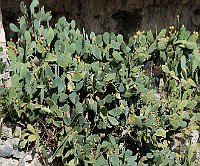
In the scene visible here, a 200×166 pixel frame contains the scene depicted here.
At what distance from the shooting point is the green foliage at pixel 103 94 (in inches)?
115

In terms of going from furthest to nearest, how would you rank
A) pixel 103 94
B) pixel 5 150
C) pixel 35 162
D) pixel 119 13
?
pixel 119 13 < pixel 103 94 < pixel 35 162 < pixel 5 150

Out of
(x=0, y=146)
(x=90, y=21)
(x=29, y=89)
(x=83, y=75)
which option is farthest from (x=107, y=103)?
(x=90, y=21)

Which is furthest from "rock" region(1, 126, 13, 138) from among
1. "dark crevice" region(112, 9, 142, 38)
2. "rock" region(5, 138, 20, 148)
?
"dark crevice" region(112, 9, 142, 38)

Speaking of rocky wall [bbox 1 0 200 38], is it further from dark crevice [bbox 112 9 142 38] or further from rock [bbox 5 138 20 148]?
rock [bbox 5 138 20 148]

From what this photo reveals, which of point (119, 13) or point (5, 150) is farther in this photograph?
point (119, 13)

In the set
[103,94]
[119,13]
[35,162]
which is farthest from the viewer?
[119,13]

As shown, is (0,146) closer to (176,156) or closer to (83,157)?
(83,157)

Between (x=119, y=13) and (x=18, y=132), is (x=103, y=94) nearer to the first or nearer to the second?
(x=18, y=132)

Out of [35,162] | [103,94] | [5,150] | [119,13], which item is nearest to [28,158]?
[35,162]

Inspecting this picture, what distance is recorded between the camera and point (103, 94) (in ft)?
10.1

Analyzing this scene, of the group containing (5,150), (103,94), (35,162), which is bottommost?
(35,162)

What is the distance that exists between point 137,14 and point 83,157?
228 centimetres

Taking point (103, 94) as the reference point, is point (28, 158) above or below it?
below

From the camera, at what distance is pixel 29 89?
111 inches
